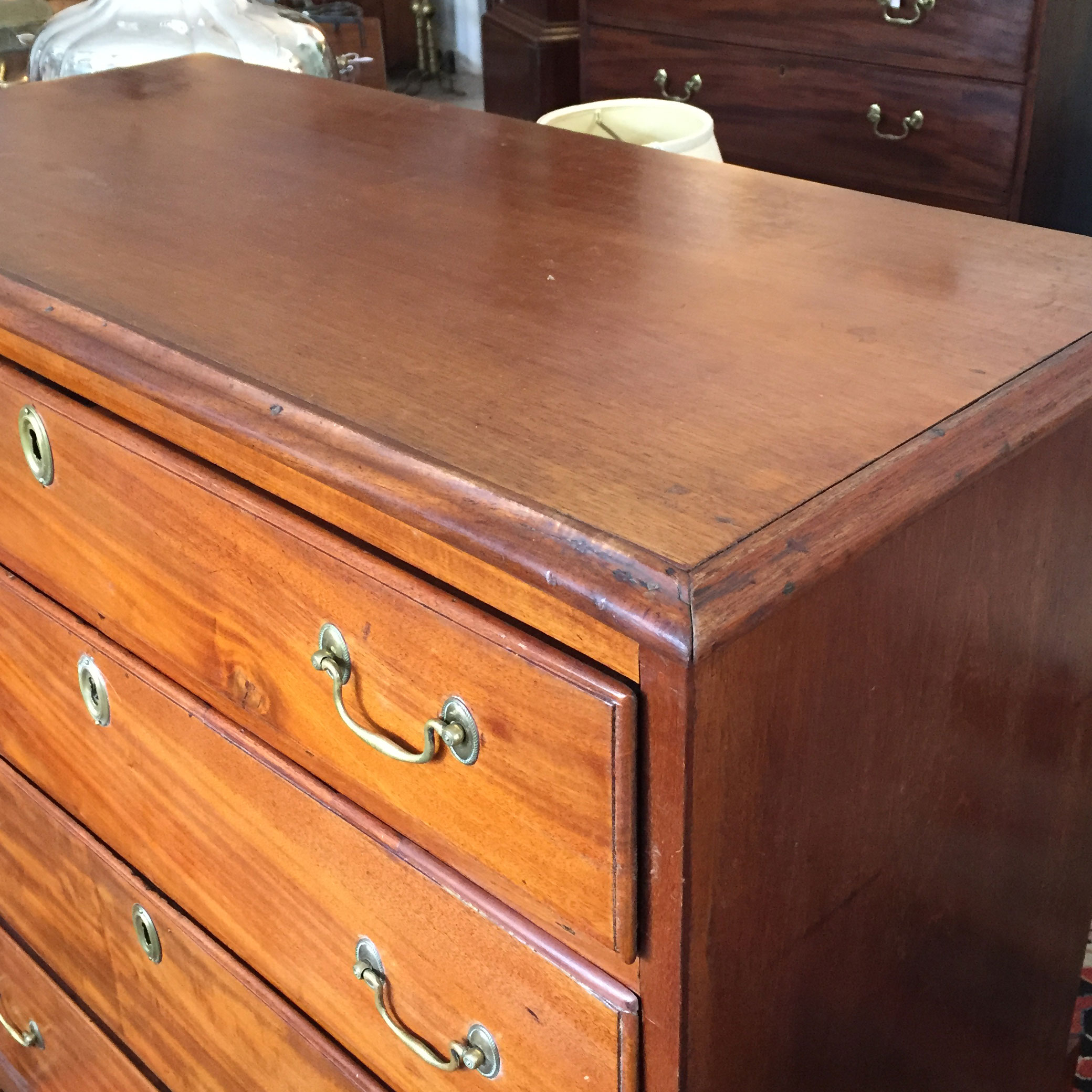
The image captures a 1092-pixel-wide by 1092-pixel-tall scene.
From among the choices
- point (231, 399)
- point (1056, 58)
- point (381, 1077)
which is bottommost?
point (381, 1077)

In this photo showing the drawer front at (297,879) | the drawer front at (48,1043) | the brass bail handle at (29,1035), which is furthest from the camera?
the brass bail handle at (29,1035)

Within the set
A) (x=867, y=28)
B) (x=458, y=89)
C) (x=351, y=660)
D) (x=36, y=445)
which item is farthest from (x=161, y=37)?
(x=458, y=89)

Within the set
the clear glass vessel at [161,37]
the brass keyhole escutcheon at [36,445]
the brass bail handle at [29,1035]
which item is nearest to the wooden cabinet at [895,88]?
the clear glass vessel at [161,37]

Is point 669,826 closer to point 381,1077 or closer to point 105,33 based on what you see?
point 381,1077

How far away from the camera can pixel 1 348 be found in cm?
67

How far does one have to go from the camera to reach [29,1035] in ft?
3.55

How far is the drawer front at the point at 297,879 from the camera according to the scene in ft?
1.74

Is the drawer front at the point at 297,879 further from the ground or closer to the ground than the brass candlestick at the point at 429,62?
further from the ground

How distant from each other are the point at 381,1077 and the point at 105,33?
0.94 metres

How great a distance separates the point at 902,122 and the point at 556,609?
147 centimetres

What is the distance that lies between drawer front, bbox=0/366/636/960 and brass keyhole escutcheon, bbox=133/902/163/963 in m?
0.20

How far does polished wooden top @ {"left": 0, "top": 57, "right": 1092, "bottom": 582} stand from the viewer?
0.45 meters

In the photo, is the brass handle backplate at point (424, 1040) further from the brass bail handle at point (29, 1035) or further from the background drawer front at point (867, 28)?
the background drawer front at point (867, 28)

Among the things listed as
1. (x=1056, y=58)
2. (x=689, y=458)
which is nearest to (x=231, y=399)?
(x=689, y=458)
